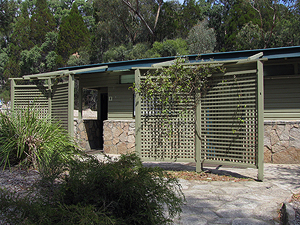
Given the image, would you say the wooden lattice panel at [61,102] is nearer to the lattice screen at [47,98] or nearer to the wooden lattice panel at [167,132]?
the lattice screen at [47,98]

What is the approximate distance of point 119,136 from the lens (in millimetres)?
9602

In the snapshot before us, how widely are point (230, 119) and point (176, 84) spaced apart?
135 cm

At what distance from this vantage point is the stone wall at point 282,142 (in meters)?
7.20

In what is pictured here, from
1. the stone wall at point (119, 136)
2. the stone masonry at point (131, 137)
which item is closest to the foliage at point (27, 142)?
the stone masonry at point (131, 137)

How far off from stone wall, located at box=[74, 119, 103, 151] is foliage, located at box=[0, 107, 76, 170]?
5.02 m

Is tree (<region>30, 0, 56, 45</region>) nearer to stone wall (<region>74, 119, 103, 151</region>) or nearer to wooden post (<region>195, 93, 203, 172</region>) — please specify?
stone wall (<region>74, 119, 103, 151</region>)

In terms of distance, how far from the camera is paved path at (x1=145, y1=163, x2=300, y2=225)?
10.6ft

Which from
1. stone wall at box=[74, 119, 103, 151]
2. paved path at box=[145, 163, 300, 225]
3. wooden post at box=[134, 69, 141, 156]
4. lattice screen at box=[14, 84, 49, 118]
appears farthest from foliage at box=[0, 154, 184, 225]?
stone wall at box=[74, 119, 103, 151]

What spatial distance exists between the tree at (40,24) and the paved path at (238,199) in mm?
35740

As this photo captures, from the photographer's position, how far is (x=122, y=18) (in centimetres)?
2619

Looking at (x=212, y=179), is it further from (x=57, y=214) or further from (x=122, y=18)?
(x=122, y=18)

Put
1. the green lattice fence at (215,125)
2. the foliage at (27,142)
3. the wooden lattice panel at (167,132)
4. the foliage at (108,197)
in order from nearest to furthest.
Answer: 1. the foliage at (108,197)
2. the foliage at (27,142)
3. the green lattice fence at (215,125)
4. the wooden lattice panel at (167,132)

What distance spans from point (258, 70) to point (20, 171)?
14.7ft

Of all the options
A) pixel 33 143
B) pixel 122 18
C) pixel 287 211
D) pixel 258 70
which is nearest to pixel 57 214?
pixel 287 211
